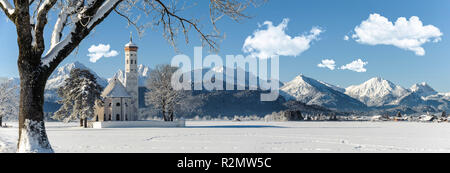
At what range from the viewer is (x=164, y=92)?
50.7 m

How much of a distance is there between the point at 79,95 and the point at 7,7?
115 feet

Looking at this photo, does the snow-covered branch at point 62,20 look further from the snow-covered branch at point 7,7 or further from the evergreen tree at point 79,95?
the evergreen tree at point 79,95

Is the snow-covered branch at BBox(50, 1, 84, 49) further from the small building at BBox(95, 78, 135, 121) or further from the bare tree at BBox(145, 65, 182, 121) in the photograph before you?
the small building at BBox(95, 78, 135, 121)

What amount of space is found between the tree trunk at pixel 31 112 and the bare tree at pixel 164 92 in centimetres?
3811

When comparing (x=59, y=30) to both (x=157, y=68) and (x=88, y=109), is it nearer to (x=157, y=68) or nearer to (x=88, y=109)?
(x=88, y=109)

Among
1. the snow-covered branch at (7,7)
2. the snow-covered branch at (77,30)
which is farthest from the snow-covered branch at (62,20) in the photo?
the snow-covered branch at (7,7)

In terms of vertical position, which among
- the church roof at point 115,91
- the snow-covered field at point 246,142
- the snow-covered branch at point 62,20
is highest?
the snow-covered branch at point 62,20

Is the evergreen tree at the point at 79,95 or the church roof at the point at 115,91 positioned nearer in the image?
the evergreen tree at the point at 79,95

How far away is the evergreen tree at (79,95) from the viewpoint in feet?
152

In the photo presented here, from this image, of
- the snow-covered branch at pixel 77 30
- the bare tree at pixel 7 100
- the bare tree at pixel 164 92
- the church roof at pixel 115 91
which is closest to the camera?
the snow-covered branch at pixel 77 30

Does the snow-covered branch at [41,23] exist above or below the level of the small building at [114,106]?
above

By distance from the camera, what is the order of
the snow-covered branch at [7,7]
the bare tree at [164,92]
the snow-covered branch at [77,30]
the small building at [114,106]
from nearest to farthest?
the snow-covered branch at [7,7]
the snow-covered branch at [77,30]
the bare tree at [164,92]
the small building at [114,106]
